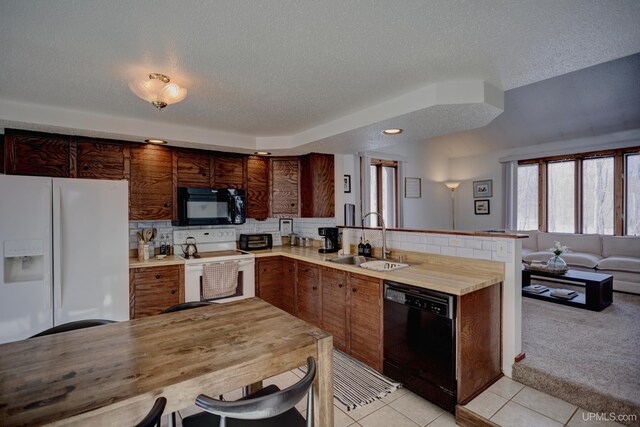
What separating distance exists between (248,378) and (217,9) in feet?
5.22

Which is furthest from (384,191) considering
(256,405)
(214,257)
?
(256,405)

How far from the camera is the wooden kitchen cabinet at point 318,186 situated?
3.90 meters

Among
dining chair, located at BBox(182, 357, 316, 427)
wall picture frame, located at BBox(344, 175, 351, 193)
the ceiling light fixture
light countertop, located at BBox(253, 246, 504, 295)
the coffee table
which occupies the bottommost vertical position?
the coffee table

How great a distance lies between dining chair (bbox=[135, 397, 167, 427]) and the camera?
34.1 inches

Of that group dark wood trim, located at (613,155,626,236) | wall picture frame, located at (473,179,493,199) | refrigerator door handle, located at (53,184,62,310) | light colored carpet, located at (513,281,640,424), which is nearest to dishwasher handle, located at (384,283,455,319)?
light colored carpet, located at (513,281,640,424)

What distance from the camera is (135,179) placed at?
3217 mm

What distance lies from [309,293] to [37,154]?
114 inches

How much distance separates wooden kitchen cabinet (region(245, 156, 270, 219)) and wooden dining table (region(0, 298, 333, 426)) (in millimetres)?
2346

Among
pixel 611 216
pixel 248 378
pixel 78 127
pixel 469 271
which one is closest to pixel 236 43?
pixel 248 378

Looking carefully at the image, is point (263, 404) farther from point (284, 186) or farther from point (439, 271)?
point (284, 186)

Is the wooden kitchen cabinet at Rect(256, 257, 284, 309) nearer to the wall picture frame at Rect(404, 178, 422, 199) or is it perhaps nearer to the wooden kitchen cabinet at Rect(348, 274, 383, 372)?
the wooden kitchen cabinet at Rect(348, 274, 383, 372)

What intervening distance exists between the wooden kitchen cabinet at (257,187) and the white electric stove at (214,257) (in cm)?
42

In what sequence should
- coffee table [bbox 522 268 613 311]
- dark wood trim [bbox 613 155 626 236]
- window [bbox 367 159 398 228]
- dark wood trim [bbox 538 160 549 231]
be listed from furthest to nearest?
dark wood trim [bbox 538 160 549 231] < window [bbox 367 159 398 228] < dark wood trim [bbox 613 155 626 236] < coffee table [bbox 522 268 613 311]

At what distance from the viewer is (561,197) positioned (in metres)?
5.70
